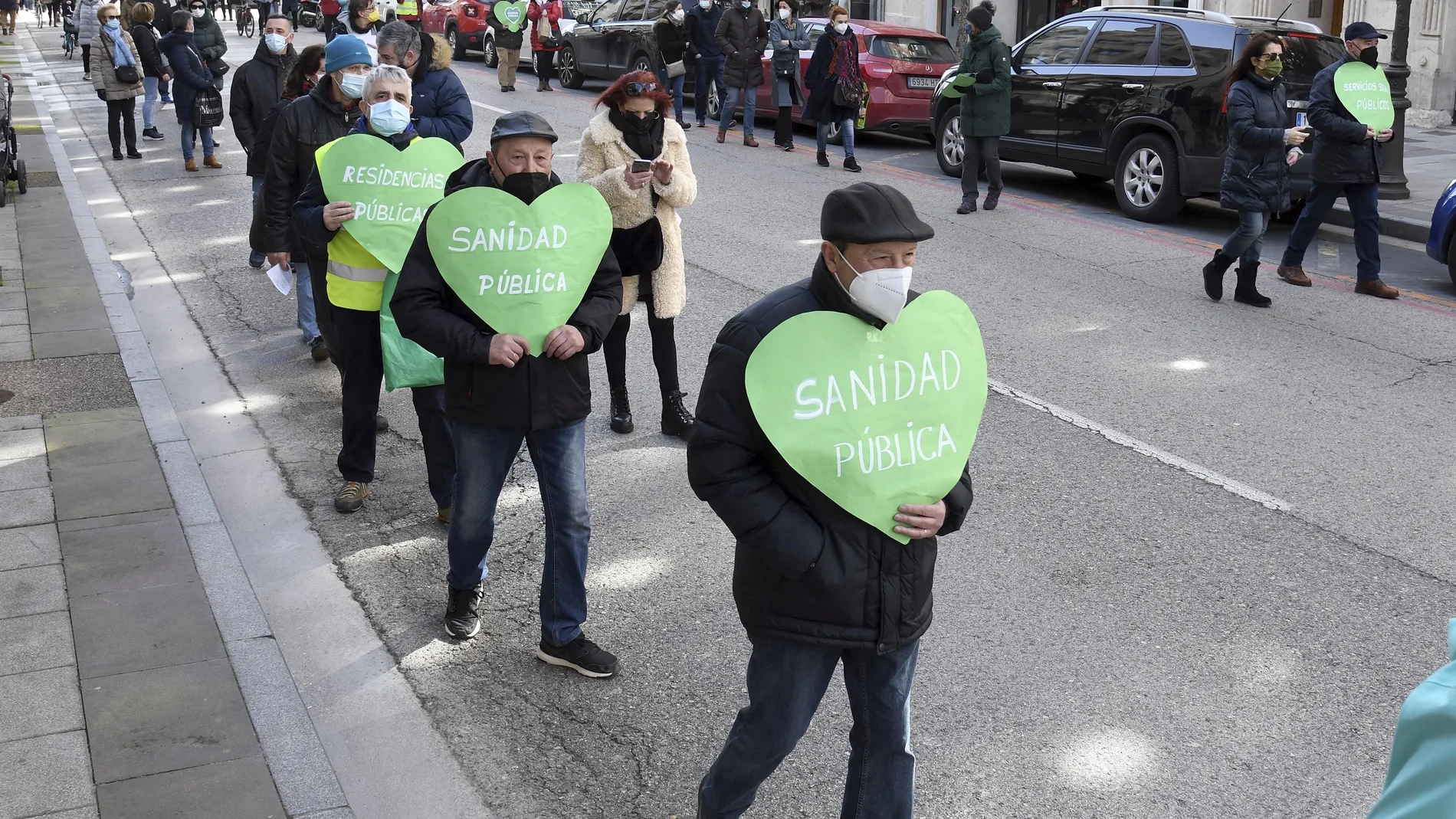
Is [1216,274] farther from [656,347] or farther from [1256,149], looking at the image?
[656,347]

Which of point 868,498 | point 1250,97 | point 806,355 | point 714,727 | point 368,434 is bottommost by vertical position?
point 714,727

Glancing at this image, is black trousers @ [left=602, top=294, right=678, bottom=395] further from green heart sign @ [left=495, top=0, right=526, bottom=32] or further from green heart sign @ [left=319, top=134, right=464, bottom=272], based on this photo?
green heart sign @ [left=495, top=0, right=526, bottom=32]

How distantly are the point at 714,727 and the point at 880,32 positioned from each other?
14500mm

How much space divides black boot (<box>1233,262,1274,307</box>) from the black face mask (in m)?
6.48

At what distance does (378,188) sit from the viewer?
Answer: 5738mm

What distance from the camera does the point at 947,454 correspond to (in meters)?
3.17

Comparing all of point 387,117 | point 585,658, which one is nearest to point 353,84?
point 387,117

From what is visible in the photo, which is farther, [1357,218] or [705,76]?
[705,76]

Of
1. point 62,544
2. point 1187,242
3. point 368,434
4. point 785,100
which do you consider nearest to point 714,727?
point 368,434

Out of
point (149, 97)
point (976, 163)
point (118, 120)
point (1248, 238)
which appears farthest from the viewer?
point (149, 97)

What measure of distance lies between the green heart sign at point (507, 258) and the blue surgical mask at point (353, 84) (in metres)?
2.26

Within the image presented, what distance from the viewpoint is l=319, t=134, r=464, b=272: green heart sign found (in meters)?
5.73

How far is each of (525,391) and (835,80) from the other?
11.7 metres

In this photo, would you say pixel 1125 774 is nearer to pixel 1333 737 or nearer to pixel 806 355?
pixel 1333 737
